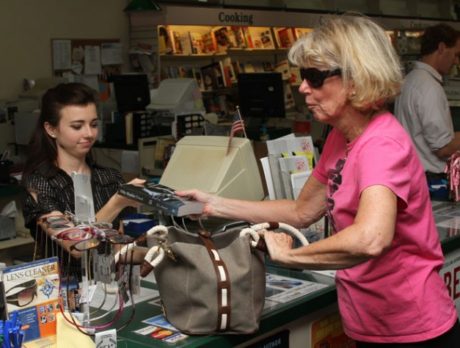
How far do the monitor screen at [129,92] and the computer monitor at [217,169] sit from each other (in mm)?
3840

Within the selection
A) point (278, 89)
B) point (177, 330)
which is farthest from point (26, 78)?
point (177, 330)

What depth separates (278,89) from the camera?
7188 mm

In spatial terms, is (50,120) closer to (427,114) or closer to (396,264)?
(396,264)

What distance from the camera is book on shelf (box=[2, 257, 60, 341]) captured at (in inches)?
68.7

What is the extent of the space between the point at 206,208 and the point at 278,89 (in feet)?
16.2

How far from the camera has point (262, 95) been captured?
7.29 metres

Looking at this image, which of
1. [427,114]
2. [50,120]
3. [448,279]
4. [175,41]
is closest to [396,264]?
[448,279]

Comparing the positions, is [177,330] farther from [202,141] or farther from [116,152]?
[116,152]

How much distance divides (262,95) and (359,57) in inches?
215

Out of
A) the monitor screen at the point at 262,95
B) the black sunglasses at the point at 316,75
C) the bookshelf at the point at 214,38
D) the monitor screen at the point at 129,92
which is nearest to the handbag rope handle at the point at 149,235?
the black sunglasses at the point at 316,75

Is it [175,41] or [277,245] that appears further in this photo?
[175,41]

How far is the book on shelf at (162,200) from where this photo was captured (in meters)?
2.09

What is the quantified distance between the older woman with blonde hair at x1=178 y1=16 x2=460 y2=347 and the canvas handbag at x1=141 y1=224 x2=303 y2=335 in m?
0.08

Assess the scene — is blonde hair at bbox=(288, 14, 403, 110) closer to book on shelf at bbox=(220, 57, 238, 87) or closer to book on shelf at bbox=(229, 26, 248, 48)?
book on shelf at bbox=(220, 57, 238, 87)
